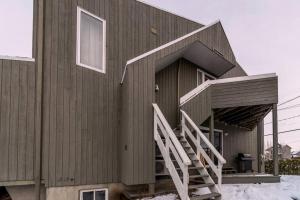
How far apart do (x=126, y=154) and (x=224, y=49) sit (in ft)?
20.7

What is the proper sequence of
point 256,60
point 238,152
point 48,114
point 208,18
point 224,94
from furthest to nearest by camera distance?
point 256,60
point 208,18
point 238,152
point 224,94
point 48,114

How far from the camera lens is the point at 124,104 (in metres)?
7.21

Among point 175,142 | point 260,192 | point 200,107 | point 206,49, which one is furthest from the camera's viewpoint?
point 206,49

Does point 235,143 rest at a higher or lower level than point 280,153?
higher

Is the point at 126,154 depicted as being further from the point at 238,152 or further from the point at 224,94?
the point at 238,152

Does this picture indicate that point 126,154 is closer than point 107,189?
Yes

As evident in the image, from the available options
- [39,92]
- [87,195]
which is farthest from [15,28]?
[87,195]

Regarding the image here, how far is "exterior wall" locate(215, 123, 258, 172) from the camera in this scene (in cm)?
1243

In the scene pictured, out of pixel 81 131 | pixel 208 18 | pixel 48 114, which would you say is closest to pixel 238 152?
pixel 81 131

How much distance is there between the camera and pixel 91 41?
750 cm

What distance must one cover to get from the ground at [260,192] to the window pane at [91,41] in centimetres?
365

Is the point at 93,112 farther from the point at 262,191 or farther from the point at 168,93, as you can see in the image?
the point at 262,191

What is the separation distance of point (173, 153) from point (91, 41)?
137 inches

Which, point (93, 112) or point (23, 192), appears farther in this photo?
point (93, 112)
